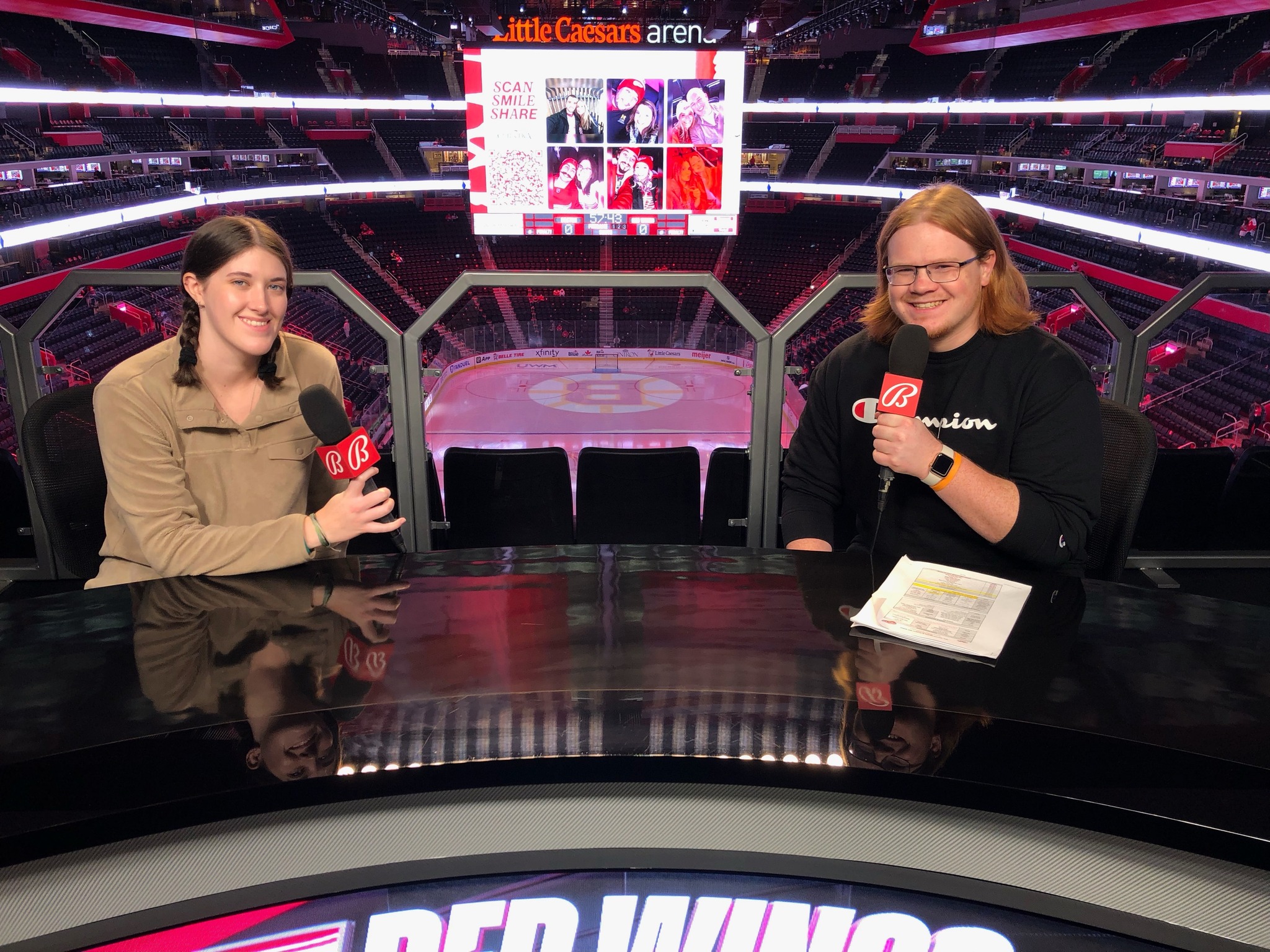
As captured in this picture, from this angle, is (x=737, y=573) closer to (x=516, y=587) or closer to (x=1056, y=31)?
(x=516, y=587)

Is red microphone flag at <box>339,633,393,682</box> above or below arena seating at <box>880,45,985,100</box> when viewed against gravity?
below

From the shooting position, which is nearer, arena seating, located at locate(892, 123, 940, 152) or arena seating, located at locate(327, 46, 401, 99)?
arena seating, located at locate(327, 46, 401, 99)

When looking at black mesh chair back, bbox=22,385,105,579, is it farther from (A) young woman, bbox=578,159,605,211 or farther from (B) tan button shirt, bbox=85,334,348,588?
(A) young woman, bbox=578,159,605,211

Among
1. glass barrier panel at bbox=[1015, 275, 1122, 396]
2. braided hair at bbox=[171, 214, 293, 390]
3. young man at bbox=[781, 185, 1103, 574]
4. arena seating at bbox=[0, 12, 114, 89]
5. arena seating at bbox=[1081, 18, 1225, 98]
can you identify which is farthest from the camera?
arena seating at bbox=[1081, 18, 1225, 98]

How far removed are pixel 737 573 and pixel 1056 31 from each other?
1798 centimetres

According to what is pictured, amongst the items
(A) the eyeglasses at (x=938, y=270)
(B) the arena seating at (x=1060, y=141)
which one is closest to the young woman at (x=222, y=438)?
(A) the eyeglasses at (x=938, y=270)

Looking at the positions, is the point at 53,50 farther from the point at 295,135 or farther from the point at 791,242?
the point at 791,242

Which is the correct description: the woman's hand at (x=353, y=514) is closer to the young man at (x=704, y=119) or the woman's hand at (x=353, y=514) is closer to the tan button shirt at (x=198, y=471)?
the tan button shirt at (x=198, y=471)

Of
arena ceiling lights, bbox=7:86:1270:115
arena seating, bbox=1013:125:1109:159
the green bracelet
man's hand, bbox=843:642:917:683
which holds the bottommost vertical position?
man's hand, bbox=843:642:917:683

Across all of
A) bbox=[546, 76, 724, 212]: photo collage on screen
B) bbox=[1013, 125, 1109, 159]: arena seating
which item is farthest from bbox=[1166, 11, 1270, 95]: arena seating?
bbox=[546, 76, 724, 212]: photo collage on screen

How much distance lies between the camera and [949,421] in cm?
169

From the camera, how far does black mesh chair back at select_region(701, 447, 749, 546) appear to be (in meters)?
2.80

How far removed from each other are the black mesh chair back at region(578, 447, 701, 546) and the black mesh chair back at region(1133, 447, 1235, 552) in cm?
148

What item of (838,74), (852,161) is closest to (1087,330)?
(852,161)
